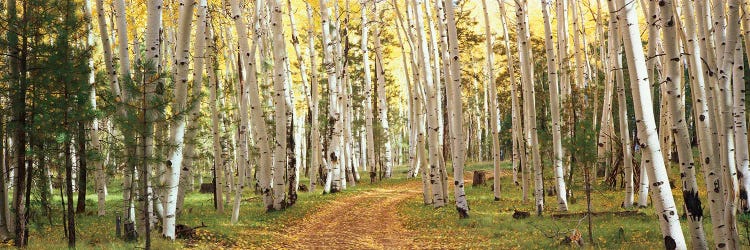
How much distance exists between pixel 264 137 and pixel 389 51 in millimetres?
15620

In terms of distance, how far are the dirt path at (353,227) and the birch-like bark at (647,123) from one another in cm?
469

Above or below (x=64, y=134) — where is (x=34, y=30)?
above

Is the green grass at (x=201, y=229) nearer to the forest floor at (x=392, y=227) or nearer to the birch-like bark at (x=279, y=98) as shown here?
the forest floor at (x=392, y=227)

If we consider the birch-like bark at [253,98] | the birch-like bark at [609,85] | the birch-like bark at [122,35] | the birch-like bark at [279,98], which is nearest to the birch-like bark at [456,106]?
the birch-like bark at [609,85]

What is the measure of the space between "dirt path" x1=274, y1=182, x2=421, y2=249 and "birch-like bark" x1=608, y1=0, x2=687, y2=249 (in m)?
4.69

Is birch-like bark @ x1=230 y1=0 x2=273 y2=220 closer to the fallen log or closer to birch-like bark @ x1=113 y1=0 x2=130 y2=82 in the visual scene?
birch-like bark @ x1=113 y1=0 x2=130 y2=82

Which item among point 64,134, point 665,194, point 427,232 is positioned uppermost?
point 64,134

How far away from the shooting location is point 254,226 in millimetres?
11672

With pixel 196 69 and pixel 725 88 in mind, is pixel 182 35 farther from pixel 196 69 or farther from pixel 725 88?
pixel 725 88

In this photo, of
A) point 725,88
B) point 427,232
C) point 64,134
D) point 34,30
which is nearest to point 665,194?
point 725,88

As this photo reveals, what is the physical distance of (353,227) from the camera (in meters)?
12.2

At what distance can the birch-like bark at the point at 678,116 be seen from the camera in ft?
17.5

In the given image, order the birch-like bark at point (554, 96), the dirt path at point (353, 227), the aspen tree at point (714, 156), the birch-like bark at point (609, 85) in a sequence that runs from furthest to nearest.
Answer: the birch-like bark at point (554, 96)
the birch-like bark at point (609, 85)
the dirt path at point (353, 227)
the aspen tree at point (714, 156)

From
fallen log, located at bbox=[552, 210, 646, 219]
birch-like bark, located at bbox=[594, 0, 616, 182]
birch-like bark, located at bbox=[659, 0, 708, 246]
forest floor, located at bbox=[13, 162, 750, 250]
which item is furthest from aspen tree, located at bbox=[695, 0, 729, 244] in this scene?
fallen log, located at bbox=[552, 210, 646, 219]
